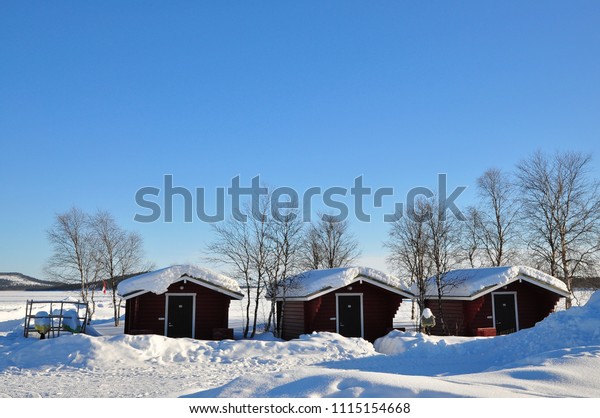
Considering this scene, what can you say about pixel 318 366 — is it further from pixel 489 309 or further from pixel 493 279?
pixel 489 309

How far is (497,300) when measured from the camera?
2348 cm

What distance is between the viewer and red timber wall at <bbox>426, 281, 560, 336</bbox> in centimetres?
2273

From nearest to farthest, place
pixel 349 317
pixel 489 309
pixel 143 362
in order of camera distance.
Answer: pixel 143 362 → pixel 349 317 → pixel 489 309

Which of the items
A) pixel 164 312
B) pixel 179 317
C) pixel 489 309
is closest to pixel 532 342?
pixel 489 309

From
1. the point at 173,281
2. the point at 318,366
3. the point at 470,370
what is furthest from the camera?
the point at 173,281

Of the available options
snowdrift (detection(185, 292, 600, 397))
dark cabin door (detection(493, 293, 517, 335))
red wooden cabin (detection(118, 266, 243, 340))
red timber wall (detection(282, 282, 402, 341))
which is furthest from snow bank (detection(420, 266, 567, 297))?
red wooden cabin (detection(118, 266, 243, 340))

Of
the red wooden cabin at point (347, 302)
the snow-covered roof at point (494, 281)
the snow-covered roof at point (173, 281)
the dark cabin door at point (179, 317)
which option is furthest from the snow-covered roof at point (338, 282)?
the dark cabin door at point (179, 317)

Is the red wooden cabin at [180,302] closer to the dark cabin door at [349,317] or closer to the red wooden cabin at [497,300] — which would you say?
the dark cabin door at [349,317]

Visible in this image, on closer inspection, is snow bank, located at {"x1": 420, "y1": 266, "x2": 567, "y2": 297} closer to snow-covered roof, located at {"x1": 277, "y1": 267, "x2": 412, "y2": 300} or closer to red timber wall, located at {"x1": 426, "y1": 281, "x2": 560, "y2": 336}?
red timber wall, located at {"x1": 426, "y1": 281, "x2": 560, "y2": 336}

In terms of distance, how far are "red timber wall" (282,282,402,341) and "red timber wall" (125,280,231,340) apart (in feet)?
10.3

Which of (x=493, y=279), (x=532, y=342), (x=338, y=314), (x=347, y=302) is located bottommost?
(x=532, y=342)

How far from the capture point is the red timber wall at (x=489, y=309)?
22734mm

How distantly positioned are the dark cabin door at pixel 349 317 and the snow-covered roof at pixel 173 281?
447 cm

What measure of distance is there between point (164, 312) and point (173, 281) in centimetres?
155
